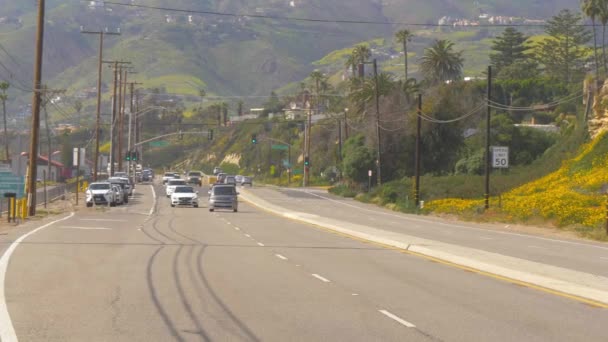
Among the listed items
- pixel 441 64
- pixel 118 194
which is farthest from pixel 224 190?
pixel 441 64

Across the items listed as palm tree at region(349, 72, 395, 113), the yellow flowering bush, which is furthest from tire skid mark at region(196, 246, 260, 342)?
palm tree at region(349, 72, 395, 113)

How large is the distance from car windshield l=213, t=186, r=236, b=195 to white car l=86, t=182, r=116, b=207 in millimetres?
7405

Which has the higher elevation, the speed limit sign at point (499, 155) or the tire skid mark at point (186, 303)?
the speed limit sign at point (499, 155)

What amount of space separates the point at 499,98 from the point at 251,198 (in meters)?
65.5

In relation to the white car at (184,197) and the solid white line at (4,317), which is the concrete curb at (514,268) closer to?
the solid white line at (4,317)

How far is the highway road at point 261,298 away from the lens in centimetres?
1242

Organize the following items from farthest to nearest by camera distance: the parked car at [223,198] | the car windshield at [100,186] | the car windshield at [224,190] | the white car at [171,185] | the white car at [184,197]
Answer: the white car at [171,185] → the white car at [184,197] → the car windshield at [100,186] → the car windshield at [224,190] → the parked car at [223,198]

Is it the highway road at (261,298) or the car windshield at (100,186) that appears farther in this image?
the car windshield at (100,186)

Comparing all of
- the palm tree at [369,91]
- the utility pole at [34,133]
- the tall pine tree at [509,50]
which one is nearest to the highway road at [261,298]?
the utility pole at [34,133]

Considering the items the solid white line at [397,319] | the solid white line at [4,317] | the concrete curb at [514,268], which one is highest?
the concrete curb at [514,268]

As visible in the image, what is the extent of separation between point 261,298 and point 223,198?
4183 centimetres

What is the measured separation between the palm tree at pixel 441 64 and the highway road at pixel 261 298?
114m

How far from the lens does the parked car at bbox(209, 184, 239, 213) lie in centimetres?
5725

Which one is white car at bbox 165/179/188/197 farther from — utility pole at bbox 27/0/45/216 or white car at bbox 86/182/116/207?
utility pole at bbox 27/0/45/216
